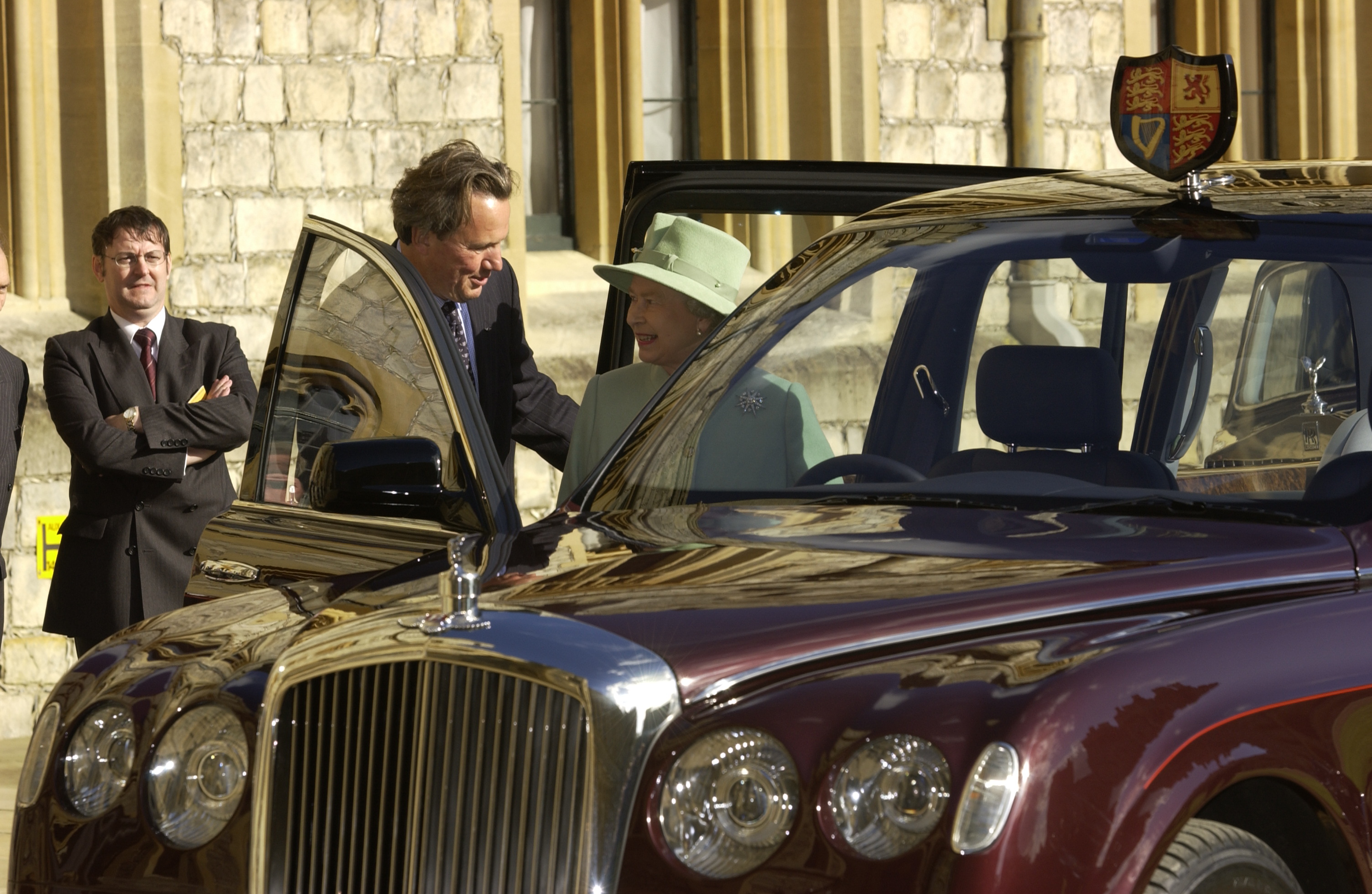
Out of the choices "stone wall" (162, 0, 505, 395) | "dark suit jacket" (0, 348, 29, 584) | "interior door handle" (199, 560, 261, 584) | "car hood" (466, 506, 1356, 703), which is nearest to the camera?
"car hood" (466, 506, 1356, 703)

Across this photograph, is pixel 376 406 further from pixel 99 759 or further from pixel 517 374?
pixel 517 374

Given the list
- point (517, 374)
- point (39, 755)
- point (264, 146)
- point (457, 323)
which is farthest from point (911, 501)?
point (264, 146)

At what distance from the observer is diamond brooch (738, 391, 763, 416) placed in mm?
3277

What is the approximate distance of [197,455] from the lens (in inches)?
221

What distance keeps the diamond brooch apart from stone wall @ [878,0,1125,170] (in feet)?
23.0

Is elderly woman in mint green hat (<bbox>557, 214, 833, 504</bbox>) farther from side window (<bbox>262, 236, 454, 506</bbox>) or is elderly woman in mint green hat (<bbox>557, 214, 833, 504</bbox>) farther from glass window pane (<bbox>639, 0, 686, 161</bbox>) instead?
glass window pane (<bbox>639, 0, 686, 161</bbox>)

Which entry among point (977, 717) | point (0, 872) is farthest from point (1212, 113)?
point (0, 872)

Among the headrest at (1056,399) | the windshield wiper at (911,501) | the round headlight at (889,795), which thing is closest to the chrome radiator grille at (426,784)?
the round headlight at (889,795)

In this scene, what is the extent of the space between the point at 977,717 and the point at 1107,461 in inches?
42.9

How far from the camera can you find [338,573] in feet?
10.9

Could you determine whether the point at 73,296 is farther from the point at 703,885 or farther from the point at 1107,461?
the point at 703,885

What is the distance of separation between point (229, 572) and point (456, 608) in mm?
1426

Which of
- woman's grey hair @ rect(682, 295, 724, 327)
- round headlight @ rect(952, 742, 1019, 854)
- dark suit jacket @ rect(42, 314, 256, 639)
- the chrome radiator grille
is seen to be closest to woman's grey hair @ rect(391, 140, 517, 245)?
woman's grey hair @ rect(682, 295, 724, 327)

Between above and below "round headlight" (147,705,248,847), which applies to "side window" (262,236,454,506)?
above
